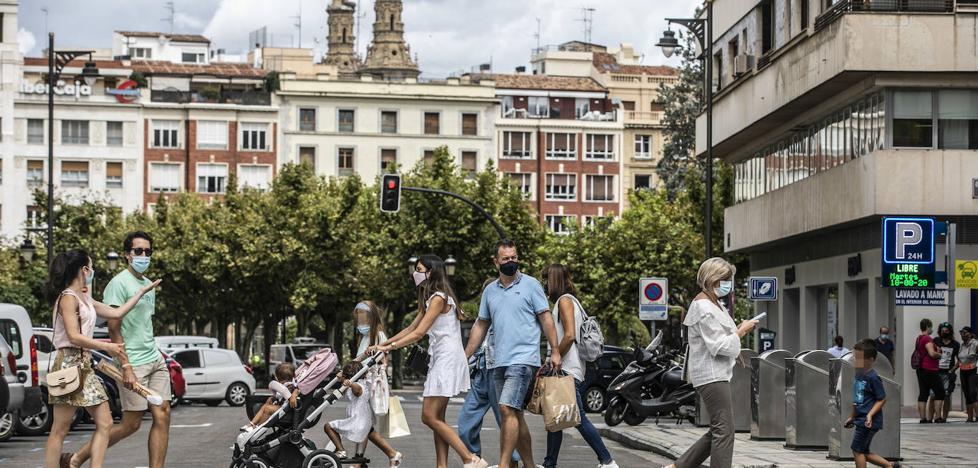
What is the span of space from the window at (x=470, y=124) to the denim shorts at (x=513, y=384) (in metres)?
92.9

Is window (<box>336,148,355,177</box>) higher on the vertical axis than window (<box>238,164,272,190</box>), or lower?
higher

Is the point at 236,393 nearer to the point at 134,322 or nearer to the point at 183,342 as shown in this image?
the point at 183,342

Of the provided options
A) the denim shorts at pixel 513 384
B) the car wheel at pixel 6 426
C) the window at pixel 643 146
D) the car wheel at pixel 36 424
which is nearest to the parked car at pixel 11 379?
the car wheel at pixel 6 426

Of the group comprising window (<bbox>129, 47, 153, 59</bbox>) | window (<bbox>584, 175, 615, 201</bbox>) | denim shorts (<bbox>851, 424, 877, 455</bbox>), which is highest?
window (<bbox>129, 47, 153, 59</bbox>)

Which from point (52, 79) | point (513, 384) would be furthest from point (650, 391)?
point (52, 79)

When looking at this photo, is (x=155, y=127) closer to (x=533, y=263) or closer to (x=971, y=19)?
(x=533, y=263)

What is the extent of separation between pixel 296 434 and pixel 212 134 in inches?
3536

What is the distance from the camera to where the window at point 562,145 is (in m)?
109

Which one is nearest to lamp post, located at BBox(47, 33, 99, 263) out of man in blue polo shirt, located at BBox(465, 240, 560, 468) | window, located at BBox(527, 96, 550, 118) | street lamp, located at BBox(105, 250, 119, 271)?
street lamp, located at BBox(105, 250, 119, 271)


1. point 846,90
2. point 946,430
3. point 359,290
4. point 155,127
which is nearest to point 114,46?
point 155,127

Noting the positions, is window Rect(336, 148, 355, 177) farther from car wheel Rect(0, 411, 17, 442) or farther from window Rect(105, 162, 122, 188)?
car wheel Rect(0, 411, 17, 442)

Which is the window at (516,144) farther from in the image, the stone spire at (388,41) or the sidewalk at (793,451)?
the sidewalk at (793,451)

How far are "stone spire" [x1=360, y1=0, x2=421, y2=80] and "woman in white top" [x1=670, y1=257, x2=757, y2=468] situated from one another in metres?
159

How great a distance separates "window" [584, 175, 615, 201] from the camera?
10844 cm
